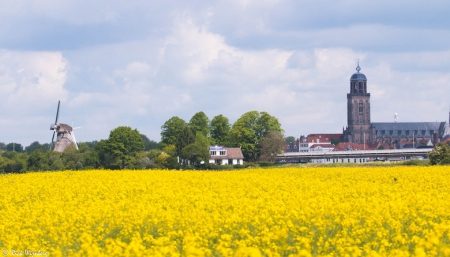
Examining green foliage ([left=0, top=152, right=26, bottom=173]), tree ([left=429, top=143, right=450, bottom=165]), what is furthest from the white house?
tree ([left=429, top=143, right=450, bottom=165])

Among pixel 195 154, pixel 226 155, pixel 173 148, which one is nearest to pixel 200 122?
pixel 226 155

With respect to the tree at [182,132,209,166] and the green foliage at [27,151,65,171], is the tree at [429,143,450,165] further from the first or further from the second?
the tree at [182,132,209,166]

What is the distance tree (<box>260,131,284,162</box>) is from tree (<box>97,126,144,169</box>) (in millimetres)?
22449

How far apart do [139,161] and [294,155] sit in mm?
60840

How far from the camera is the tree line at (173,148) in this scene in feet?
313

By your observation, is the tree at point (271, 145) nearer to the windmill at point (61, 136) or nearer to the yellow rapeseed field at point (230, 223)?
the windmill at point (61, 136)

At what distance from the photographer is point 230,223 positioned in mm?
18844

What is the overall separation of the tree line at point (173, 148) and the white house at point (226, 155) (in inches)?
102

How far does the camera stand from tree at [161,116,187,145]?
412ft

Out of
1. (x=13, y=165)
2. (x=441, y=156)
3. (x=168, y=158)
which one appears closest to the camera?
(x=441, y=156)

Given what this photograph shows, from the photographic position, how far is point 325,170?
42688 mm

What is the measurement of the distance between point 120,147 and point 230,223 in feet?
304

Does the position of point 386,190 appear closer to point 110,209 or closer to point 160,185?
point 160,185

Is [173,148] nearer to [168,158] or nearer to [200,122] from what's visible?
[168,158]
